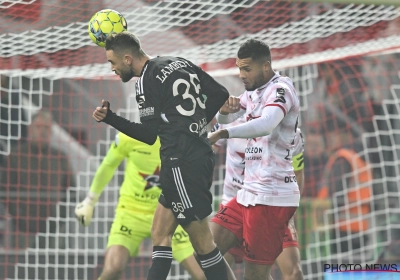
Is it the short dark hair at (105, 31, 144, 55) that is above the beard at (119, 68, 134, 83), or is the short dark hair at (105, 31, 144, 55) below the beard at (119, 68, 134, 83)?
above

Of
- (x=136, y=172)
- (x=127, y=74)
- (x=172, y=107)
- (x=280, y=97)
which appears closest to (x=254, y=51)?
(x=280, y=97)

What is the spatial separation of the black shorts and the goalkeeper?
7.18ft

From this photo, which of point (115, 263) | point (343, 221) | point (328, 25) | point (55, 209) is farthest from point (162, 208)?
point (343, 221)

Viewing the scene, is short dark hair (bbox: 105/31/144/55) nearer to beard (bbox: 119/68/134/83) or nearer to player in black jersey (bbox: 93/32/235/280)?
player in black jersey (bbox: 93/32/235/280)

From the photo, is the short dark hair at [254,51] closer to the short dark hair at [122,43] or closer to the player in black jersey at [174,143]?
the player in black jersey at [174,143]

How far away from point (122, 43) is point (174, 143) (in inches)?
30.1

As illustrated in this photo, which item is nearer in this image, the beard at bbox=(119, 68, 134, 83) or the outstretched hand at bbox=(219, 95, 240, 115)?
the beard at bbox=(119, 68, 134, 83)

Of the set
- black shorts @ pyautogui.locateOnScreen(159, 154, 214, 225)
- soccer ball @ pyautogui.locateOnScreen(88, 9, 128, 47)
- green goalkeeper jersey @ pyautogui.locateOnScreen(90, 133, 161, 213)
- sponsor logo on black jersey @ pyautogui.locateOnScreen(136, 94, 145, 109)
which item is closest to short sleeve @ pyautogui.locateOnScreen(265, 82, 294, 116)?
black shorts @ pyautogui.locateOnScreen(159, 154, 214, 225)

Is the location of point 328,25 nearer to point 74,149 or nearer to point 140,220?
point 140,220

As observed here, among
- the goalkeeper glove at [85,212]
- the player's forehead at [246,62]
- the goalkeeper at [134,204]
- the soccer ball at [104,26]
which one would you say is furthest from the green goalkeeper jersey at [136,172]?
the player's forehead at [246,62]

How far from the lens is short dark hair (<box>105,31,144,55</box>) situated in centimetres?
579

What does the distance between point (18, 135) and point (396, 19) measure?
4.30m

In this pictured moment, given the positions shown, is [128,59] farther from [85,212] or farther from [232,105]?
[85,212]

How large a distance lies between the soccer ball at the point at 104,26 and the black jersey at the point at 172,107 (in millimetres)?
721
